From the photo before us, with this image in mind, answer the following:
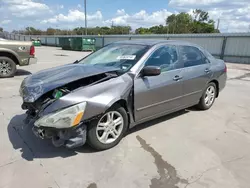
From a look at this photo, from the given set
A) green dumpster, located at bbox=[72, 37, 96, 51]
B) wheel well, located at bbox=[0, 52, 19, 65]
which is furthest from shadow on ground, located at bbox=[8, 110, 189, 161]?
green dumpster, located at bbox=[72, 37, 96, 51]

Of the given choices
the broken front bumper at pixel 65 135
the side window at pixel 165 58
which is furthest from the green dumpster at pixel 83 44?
the broken front bumper at pixel 65 135

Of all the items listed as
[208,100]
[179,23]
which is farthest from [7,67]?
[179,23]

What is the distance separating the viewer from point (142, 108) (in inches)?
143

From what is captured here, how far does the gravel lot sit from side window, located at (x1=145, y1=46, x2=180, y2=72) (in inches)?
43.4

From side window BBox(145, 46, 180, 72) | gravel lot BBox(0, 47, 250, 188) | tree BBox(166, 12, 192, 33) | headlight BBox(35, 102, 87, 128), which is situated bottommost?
gravel lot BBox(0, 47, 250, 188)

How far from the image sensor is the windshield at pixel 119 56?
3697 mm

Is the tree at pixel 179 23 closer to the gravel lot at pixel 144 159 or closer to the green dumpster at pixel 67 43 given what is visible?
the green dumpster at pixel 67 43

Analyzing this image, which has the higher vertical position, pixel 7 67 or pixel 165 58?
pixel 165 58

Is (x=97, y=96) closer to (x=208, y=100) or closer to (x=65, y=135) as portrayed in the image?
(x=65, y=135)

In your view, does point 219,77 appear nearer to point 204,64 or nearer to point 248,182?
point 204,64

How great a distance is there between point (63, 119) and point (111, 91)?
0.76m

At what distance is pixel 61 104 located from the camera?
280 cm

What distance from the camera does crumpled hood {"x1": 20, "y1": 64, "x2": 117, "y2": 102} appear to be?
3.01m

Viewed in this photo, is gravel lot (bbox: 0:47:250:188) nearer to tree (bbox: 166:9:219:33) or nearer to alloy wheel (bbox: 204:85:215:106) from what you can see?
alloy wheel (bbox: 204:85:215:106)
